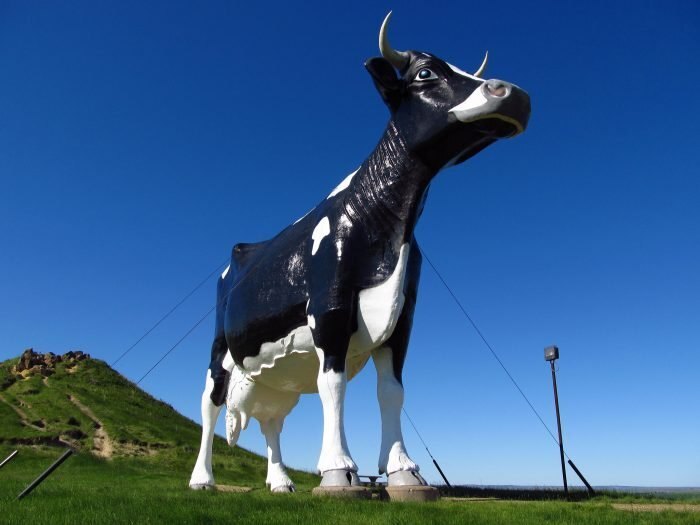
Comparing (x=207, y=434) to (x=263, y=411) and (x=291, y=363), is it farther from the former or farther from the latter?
(x=291, y=363)

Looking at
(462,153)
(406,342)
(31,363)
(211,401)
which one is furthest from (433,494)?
(31,363)

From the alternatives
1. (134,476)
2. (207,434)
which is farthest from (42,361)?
(207,434)

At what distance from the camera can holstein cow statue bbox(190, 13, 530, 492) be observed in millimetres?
6461

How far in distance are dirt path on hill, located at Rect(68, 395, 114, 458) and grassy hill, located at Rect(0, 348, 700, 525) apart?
4 centimetres

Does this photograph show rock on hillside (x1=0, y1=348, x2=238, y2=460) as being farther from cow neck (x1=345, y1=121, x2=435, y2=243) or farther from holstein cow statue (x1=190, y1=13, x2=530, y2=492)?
cow neck (x1=345, y1=121, x2=435, y2=243)

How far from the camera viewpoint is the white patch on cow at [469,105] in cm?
634

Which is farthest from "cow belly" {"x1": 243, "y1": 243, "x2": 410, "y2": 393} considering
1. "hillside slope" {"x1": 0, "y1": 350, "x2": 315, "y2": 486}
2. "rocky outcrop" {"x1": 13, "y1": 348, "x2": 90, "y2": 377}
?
"rocky outcrop" {"x1": 13, "y1": 348, "x2": 90, "y2": 377}

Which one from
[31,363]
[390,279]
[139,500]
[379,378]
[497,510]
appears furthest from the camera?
[31,363]

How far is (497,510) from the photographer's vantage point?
17.5ft

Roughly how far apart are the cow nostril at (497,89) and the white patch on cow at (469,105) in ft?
0.25

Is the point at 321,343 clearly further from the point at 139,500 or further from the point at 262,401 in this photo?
the point at 262,401

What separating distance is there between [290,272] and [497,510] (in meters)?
3.47

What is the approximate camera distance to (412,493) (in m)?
6.14

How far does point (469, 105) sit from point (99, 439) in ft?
77.9
